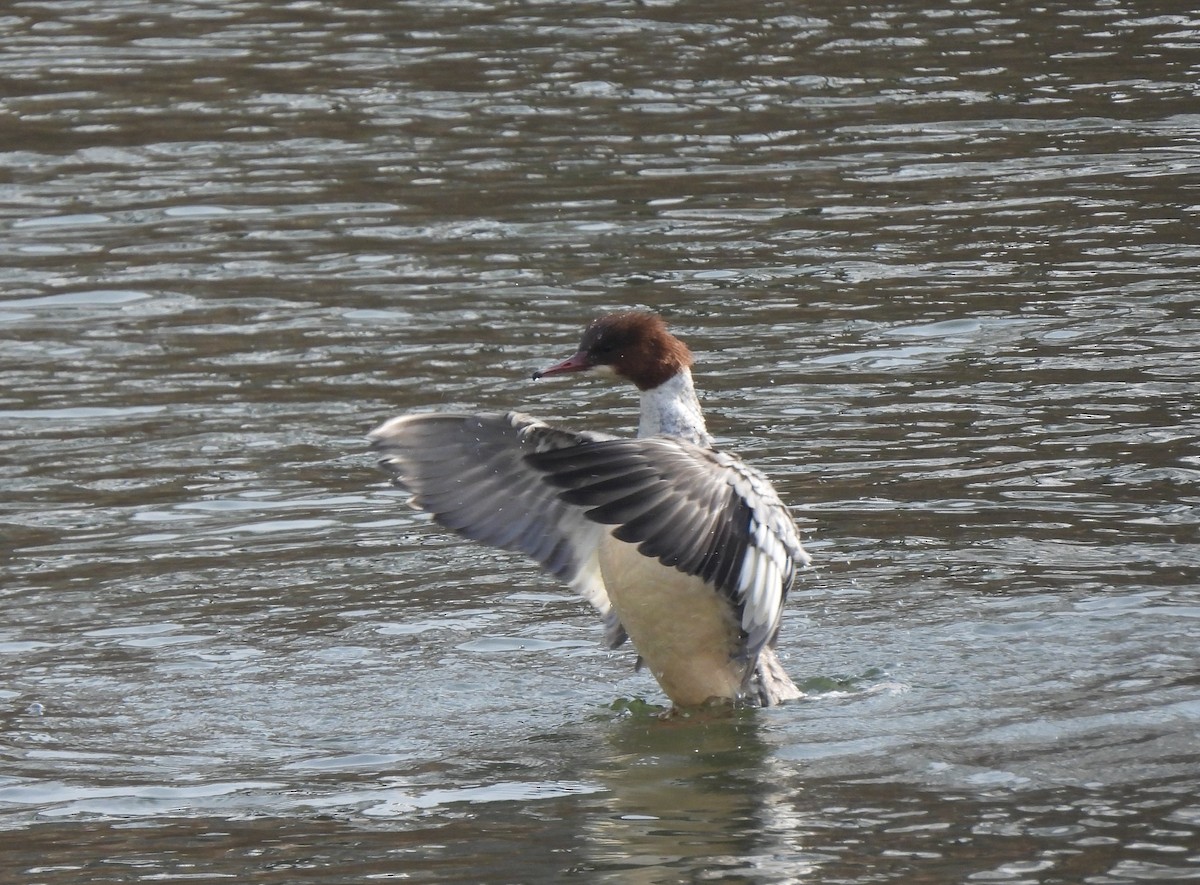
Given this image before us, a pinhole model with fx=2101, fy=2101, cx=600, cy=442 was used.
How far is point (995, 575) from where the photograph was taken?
8.41m

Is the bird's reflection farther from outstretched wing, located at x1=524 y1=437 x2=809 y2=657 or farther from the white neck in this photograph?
the white neck

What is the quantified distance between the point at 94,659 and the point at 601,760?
2.22m

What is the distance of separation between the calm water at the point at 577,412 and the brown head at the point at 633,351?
109cm

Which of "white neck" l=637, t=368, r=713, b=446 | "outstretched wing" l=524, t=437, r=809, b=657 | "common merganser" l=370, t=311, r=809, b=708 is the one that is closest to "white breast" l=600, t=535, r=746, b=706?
"common merganser" l=370, t=311, r=809, b=708

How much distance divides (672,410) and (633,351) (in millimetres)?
274

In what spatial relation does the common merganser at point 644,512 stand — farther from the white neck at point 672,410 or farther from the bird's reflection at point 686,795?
the bird's reflection at point 686,795

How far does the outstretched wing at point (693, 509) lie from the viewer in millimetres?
6598

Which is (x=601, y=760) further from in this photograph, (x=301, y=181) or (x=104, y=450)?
(x=301, y=181)

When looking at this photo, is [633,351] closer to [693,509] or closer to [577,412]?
[693,509]

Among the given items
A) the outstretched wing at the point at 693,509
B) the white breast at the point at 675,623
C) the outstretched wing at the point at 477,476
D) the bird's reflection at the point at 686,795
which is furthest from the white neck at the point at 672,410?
the bird's reflection at the point at 686,795

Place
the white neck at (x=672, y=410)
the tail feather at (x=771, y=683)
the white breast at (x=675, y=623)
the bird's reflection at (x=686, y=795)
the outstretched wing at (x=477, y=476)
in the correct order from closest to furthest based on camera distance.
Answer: the bird's reflection at (x=686, y=795) < the white breast at (x=675, y=623) < the tail feather at (x=771, y=683) < the outstretched wing at (x=477, y=476) < the white neck at (x=672, y=410)

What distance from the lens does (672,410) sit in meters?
7.92

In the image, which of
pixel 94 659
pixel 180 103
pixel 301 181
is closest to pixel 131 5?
pixel 180 103

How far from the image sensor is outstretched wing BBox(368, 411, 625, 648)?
7660 millimetres
